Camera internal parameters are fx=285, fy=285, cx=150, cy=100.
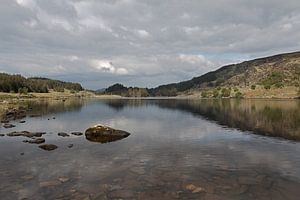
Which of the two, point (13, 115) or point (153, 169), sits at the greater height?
point (13, 115)

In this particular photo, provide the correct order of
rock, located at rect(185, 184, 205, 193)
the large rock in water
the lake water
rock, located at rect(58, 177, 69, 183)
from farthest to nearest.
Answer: the large rock in water < rock, located at rect(58, 177, 69, 183) < rock, located at rect(185, 184, 205, 193) < the lake water

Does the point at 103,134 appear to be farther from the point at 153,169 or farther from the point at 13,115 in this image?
the point at 13,115

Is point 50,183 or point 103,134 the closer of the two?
point 50,183

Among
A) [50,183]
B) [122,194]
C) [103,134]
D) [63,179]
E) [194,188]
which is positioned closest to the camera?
[122,194]

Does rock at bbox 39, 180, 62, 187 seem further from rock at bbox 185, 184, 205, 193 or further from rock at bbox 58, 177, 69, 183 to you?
rock at bbox 185, 184, 205, 193

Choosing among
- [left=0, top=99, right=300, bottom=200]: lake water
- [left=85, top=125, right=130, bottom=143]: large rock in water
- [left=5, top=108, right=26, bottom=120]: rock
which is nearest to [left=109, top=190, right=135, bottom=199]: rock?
[left=0, top=99, right=300, bottom=200]: lake water

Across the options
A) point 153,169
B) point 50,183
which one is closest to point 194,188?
point 153,169

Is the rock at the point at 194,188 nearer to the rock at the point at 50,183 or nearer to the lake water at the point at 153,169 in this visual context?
the lake water at the point at 153,169

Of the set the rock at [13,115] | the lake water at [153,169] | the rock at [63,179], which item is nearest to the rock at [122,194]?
the lake water at [153,169]

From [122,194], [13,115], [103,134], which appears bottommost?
[122,194]

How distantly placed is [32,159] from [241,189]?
23.8 metres

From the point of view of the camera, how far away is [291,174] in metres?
27.9

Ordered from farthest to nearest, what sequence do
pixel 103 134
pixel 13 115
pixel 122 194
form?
pixel 13 115 < pixel 103 134 < pixel 122 194

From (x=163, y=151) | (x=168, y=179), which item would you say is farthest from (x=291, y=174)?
(x=163, y=151)
